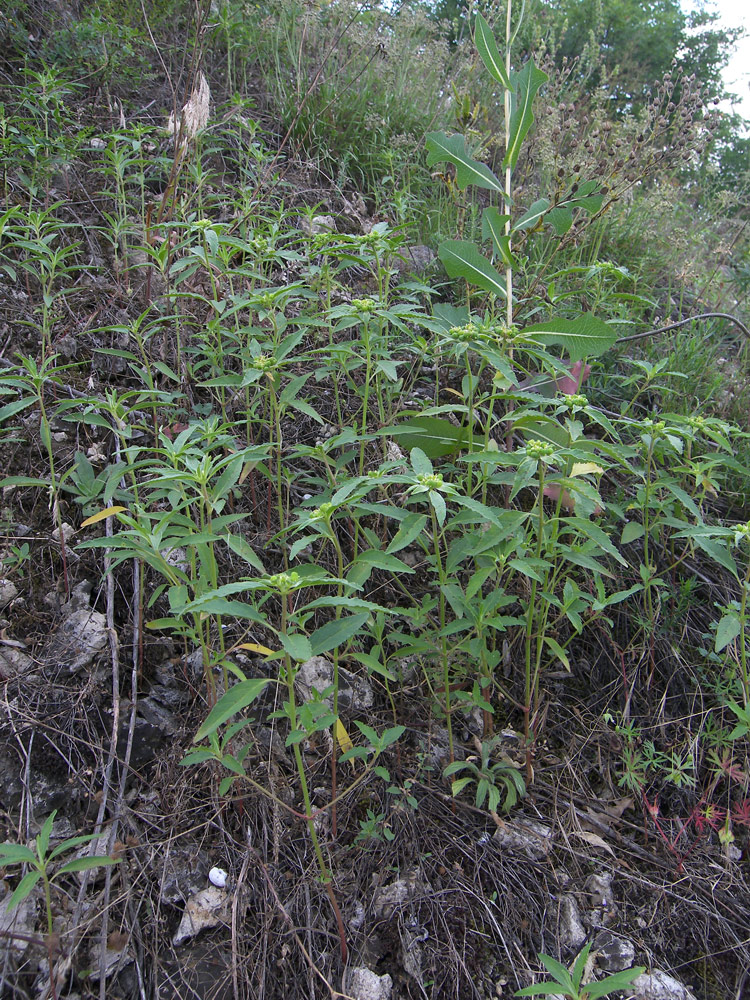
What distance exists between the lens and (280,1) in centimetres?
423

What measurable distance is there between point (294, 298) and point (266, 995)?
2180 millimetres

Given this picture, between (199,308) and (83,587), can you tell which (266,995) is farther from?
(199,308)

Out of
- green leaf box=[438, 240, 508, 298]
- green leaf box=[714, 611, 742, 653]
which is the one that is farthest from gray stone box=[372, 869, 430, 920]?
green leaf box=[438, 240, 508, 298]

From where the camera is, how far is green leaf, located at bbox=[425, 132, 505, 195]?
2154 millimetres

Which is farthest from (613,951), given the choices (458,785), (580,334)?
(580,334)

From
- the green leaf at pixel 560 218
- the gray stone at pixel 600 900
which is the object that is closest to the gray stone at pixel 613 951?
the gray stone at pixel 600 900

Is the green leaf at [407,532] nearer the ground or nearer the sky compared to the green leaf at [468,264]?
nearer the ground

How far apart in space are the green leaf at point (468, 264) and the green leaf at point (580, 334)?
298mm

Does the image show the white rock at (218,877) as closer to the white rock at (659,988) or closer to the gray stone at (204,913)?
the gray stone at (204,913)

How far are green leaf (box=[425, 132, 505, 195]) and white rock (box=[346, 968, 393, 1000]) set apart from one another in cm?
227

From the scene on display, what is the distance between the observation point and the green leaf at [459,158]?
215cm

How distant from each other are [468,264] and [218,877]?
1.90 meters

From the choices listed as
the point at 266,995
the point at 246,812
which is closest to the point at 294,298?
the point at 246,812

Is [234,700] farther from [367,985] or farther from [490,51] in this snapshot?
[490,51]
